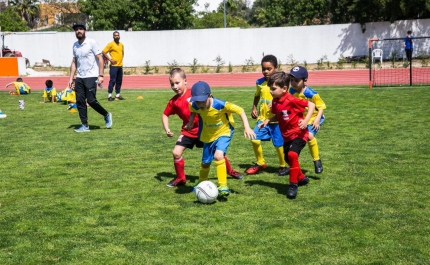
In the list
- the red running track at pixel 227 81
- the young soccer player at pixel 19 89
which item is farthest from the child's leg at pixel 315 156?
the red running track at pixel 227 81

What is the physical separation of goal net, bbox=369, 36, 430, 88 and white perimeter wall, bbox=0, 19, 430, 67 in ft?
10.9

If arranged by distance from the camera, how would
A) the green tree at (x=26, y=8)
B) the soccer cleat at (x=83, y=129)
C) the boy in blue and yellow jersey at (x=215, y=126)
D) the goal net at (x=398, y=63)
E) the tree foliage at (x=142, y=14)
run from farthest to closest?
the green tree at (x=26, y=8), the tree foliage at (x=142, y=14), the goal net at (x=398, y=63), the soccer cleat at (x=83, y=129), the boy in blue and yellow jersey at (x=215, y=126)

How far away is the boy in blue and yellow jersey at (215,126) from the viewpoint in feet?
22.5

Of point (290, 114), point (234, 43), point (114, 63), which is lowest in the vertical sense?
point (290, 114)

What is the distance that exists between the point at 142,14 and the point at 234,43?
592 inches

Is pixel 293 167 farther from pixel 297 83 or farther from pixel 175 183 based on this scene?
pixel 175 183

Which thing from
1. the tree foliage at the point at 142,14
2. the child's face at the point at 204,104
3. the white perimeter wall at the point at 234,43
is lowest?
the child's face at the point at 204,104

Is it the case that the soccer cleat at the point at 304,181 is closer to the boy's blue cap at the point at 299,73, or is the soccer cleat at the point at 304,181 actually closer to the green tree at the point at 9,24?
the boy's blue cap at the point at 299,73

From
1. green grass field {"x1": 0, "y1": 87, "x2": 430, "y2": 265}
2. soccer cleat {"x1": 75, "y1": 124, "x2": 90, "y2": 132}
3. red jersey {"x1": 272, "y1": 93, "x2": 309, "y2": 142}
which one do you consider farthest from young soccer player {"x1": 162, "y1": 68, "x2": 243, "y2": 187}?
soccer cleat {"x1": 75, "y1": 124, "x2": 90, "y2": 132}

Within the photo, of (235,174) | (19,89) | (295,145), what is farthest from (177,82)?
(19,89)

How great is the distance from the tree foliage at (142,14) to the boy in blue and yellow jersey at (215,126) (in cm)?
4694

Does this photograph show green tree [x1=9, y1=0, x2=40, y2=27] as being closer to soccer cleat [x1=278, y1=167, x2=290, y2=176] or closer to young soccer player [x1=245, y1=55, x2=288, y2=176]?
young soccer player [x1=245, y1=55, x2=288, y2=176]

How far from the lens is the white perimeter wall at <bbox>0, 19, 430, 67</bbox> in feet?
134

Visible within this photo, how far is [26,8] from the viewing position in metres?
83.0
